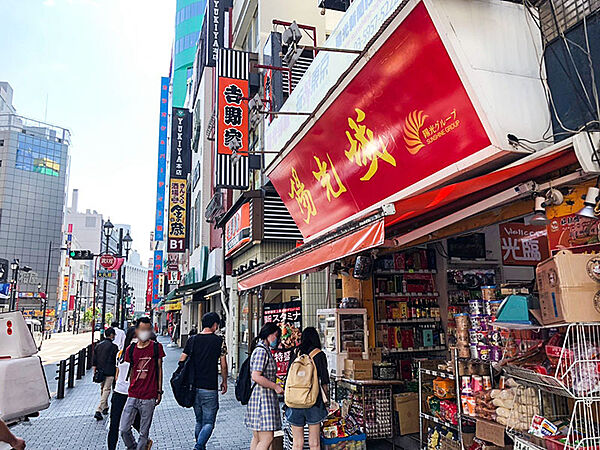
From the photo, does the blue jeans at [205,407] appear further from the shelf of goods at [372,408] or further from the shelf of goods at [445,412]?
the shelf of goods at [445,412]

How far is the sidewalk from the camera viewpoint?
8.67 metres

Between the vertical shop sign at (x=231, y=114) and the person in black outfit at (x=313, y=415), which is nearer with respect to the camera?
the person in black outfit at (x=313, y=415)

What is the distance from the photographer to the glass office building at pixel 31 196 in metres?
114

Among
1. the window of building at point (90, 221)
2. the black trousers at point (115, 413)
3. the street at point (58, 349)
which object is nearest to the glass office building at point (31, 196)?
the window of building at point (90, 221)

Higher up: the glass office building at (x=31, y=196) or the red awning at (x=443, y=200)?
the glass office building at (x=31, y=196)

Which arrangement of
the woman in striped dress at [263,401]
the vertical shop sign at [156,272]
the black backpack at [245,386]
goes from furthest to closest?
1. the vertical shop sign at [156,272]
2. the black backpack at [245,386]
3. the woman in striped dress at [263,401]

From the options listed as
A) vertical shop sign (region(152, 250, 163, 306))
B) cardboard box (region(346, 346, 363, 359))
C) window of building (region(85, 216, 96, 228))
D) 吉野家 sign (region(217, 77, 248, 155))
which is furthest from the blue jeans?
window of building (region(85, 216, 96, 228))

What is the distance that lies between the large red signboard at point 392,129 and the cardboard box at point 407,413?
330 cm

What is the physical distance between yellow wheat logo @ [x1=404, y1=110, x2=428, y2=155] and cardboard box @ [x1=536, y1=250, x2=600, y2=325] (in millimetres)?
2706

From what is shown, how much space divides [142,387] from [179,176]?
2835cm

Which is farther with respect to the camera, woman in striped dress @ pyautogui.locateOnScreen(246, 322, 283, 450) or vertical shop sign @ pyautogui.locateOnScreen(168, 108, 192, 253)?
vertical shop sign @ pyautogui.locateOnScreen(168, 108, 192, 253)

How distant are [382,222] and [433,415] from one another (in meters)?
3.27

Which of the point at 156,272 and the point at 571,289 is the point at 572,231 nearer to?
the point at 571,289

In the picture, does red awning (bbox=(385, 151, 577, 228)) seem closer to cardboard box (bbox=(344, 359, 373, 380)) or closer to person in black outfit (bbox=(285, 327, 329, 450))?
person in black outfit (bbox=(285, 327, 329, 450))
